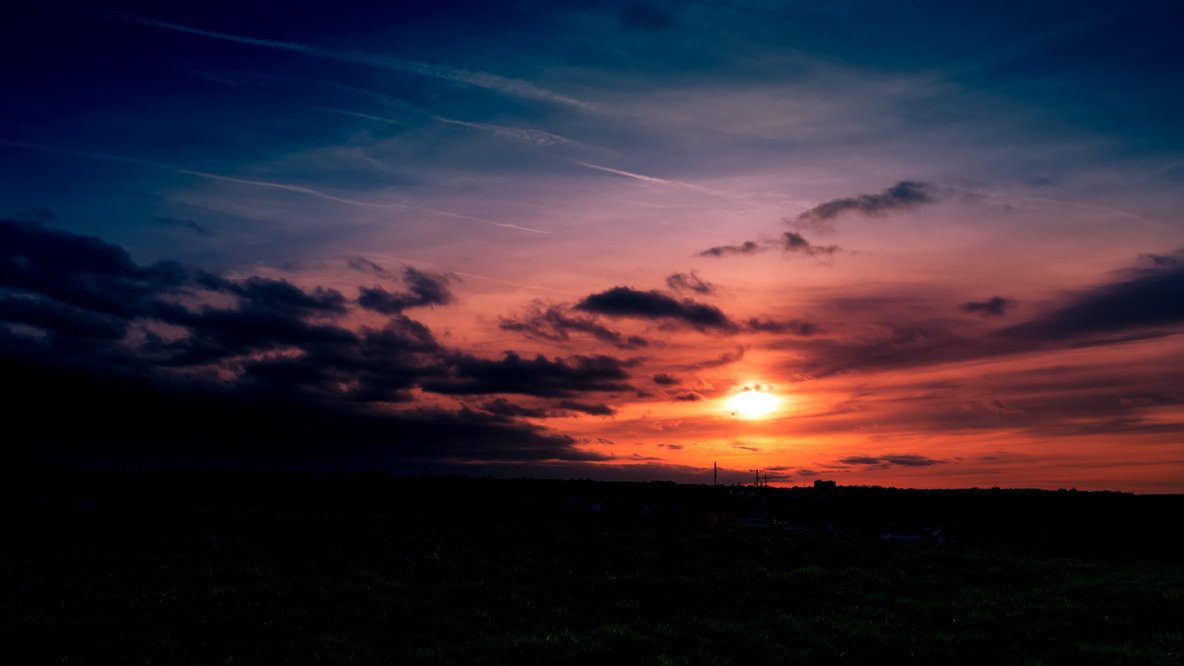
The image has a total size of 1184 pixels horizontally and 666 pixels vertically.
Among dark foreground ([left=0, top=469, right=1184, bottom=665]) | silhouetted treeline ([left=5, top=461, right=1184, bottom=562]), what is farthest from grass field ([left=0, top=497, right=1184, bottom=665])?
silhouetted treeline ([left=5, top=461, right=1184, bottom=562])

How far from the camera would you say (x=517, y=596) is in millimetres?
22359

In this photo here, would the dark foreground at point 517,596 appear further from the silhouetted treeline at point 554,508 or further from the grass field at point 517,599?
the silhouetted treeline at point 554,508

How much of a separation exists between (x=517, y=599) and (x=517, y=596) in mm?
347

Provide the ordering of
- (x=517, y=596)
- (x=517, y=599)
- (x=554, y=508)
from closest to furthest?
(x=517, y=599)
(x=517, y=596)
(x=554, y=508)

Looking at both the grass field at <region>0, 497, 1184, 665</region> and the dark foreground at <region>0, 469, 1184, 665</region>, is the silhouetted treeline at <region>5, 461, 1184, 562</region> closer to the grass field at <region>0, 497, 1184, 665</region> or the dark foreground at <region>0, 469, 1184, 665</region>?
the dark foreground at <region>0, 469, 1184, 665</region>

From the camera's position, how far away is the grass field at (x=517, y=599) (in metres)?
17.2

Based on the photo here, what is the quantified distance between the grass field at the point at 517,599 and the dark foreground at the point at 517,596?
86mm

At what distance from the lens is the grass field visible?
678 inches

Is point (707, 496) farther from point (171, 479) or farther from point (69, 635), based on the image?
point (69, 635)

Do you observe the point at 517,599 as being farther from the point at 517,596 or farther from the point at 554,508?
the point at 554,508

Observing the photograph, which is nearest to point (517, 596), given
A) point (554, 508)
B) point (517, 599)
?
point (517, 599)

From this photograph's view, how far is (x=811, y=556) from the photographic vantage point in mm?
33188

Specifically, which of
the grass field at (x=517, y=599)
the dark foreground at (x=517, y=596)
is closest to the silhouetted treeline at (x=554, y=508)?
the dark foreground at (x=517, y=596)

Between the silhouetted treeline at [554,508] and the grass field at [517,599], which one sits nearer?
the grass field at [517,599]
